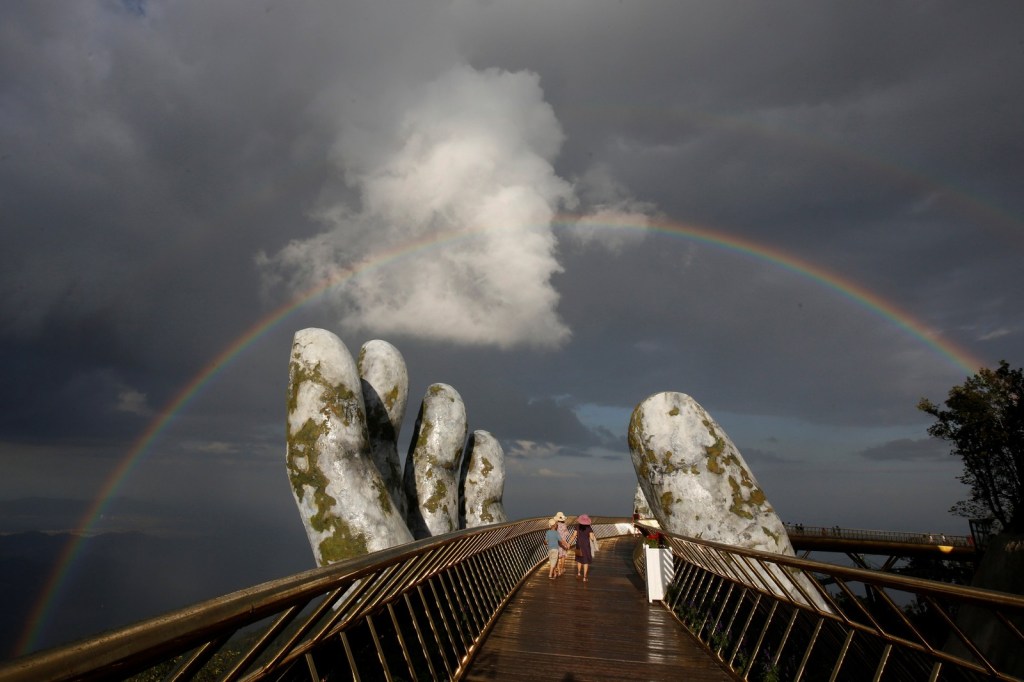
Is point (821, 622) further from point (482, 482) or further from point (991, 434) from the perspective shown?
point (991, 434)

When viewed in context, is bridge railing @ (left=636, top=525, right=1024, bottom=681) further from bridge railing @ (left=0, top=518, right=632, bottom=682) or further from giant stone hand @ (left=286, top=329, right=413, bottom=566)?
giant stone hand @ (left=286, top=329, right=413, bottom=566)

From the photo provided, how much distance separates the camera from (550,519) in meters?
19.6

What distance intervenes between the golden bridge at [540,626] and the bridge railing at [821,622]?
25 millimetres

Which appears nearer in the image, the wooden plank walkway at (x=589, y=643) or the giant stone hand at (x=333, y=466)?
the wooden plank walkway at (x=589, y=643)

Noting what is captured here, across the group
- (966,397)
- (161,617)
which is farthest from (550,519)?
(966,397)

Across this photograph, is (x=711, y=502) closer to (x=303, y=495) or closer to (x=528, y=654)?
(x=528, y=654)

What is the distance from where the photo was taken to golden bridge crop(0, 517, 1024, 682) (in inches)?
81.9

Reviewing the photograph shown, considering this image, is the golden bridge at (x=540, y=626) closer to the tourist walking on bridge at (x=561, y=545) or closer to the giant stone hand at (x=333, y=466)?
the tourist walking on bridge at (x=561, y=545)

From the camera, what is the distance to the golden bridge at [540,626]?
6.82 ft

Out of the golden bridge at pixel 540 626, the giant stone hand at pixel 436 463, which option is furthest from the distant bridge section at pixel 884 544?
the giant stone hand at pixel 436 463

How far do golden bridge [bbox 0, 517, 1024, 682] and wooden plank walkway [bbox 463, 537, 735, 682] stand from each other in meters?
0.03

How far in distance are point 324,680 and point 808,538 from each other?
26187 millimetres

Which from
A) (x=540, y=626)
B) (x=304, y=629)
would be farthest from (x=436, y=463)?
(x=304, y=629)

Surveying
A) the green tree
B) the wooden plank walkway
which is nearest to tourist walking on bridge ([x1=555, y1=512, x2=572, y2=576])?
the wooden plank walkway
